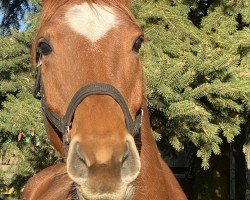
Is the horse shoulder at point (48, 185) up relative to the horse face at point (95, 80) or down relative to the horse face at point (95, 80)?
down

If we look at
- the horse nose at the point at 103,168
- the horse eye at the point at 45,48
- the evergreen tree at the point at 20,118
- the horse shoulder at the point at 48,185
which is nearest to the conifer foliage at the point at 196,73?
the horse shoulder at the point at 48,185

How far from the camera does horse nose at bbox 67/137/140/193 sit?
6.43 ft

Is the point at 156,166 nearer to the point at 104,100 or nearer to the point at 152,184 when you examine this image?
the point at 152,184

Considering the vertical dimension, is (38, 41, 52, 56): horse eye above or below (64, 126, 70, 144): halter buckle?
above

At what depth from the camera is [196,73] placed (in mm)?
3980

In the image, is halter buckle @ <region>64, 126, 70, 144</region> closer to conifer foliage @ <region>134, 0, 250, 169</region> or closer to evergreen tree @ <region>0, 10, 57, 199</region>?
conifer foliage @ <region>134, 0, 250, 169</region>

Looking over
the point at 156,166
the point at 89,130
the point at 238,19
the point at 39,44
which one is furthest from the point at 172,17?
the point at 89,130

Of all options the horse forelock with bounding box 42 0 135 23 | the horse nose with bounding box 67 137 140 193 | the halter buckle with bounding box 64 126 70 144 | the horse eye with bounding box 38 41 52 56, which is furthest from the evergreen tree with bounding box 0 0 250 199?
the horse nose with bounding box 67 137 140 193

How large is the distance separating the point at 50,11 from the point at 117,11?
0.38 m

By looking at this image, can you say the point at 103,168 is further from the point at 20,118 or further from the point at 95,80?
the point at 20,118

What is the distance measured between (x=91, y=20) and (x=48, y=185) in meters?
2.23

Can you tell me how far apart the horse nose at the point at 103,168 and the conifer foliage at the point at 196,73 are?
1837 mm

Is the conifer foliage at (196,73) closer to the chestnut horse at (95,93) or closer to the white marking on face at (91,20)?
the chestnut horse at (95,93)

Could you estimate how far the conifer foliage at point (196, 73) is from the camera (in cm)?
388
